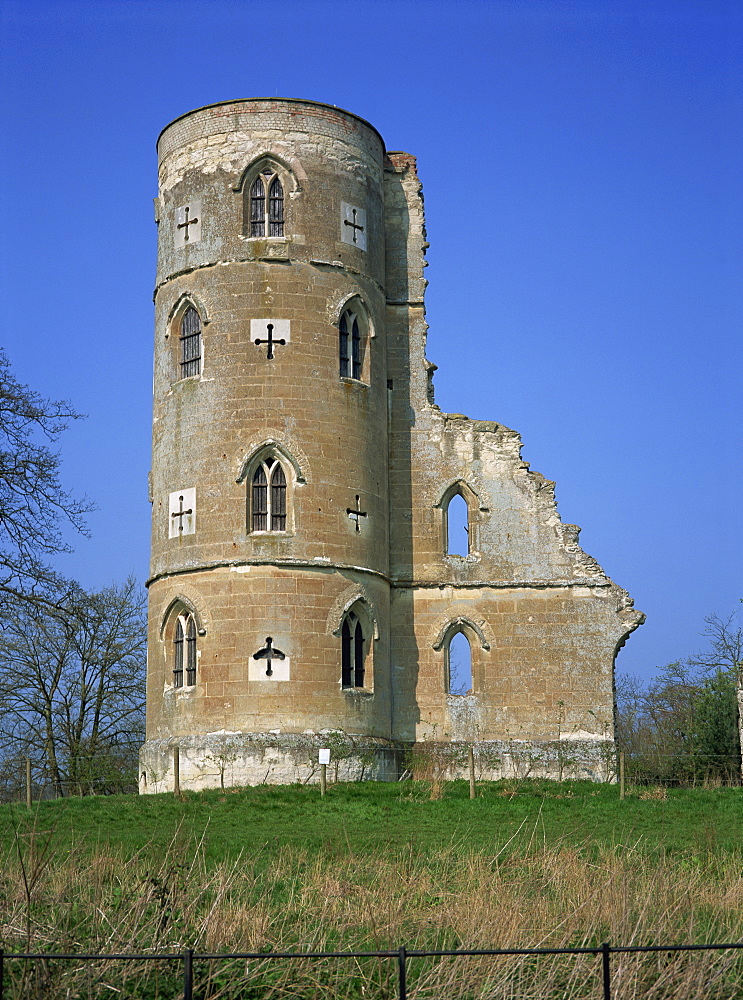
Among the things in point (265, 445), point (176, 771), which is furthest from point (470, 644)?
point (176, 771)

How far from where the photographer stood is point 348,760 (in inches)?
1100

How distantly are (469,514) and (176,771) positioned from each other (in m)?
9.37

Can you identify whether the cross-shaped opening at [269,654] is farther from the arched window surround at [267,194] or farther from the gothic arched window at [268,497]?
the arched window surround at [267,194]

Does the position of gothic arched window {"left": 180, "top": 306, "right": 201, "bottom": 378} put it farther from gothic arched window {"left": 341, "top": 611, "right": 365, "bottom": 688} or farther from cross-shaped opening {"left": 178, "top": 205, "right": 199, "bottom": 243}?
gothic arched window {"left": 341, "top": 611, "right": 365, "bottom": 688}

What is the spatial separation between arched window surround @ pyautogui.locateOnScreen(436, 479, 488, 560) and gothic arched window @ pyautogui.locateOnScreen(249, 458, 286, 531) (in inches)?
173

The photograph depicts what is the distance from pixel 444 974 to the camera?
12.5 meters

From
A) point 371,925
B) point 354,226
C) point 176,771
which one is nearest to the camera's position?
point 371,925

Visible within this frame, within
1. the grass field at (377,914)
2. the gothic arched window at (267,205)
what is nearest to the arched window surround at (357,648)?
the gothic arched window at (267,205)

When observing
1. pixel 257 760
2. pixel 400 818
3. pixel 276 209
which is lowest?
pixel 400 818

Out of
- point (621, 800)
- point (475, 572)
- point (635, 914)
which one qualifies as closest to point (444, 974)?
point (635, 914)

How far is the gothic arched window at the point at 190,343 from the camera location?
29.8 meters

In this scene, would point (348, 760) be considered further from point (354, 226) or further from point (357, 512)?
point (354, 226)

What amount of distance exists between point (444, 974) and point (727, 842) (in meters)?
9.24

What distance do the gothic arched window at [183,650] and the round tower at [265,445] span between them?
5 cm
